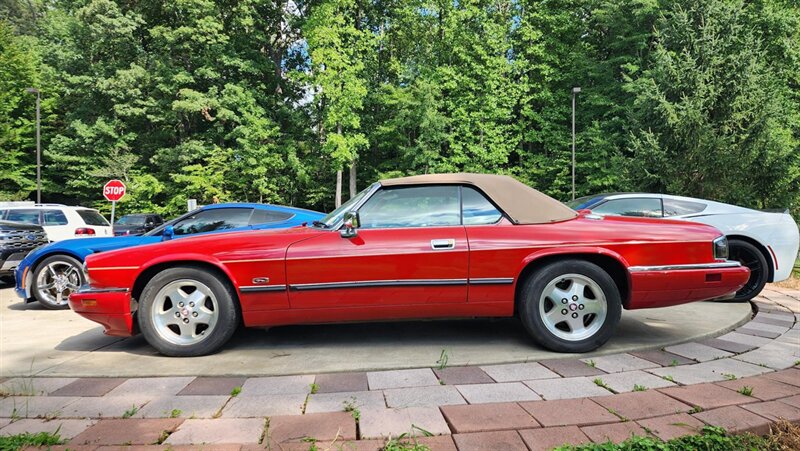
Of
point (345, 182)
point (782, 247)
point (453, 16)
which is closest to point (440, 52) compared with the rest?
point (453, 16)

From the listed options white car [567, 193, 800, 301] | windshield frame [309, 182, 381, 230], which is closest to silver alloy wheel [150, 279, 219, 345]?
windshield frame [309, 182, 381, 230]

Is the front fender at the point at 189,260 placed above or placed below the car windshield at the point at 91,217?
below

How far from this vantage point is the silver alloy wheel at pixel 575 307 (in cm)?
337

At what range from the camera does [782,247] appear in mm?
5484

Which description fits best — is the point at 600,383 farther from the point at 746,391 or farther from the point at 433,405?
the point at 433,405

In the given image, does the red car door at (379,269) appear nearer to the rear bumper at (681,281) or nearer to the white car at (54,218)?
the rear bumper at (681,281)

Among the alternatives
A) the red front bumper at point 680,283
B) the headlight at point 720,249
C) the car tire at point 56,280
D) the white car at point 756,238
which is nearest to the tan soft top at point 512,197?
the red front bumper at point 680,283

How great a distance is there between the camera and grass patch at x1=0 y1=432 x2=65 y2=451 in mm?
2039

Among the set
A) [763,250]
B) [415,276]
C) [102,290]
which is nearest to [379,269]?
[415,276]

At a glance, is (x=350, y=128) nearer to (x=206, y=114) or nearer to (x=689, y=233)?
(x=206, y=114)

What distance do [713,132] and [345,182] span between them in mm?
22463

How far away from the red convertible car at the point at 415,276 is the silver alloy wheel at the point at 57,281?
3.37 meters

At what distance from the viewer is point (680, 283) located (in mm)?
3352

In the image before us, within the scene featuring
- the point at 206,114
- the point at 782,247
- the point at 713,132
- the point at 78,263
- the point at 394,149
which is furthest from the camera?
the point at 394,149
